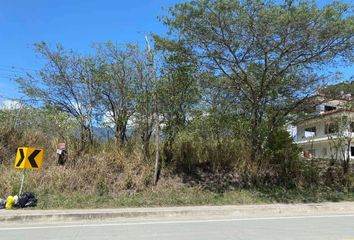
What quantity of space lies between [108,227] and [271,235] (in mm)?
3776

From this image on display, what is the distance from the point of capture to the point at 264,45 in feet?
49.9

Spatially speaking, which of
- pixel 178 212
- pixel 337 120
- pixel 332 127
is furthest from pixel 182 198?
pixel 332 127

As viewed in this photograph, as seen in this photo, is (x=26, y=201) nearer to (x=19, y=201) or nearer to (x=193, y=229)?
(x=19, y=201)

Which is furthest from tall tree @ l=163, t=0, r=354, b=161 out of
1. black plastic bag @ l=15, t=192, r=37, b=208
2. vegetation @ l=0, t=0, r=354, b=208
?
black plastic bag @ l=15, t=192, r=37, b=208

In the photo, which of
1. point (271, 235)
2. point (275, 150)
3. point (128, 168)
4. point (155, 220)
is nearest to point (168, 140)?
point (128, 168)

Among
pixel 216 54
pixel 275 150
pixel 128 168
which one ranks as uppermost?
pixel 216 54

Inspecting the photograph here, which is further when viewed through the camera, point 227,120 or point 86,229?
point 227,120

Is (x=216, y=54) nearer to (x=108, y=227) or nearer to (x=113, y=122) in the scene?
(x=113, y=122)

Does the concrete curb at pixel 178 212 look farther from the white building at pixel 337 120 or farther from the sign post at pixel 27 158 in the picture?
the white building at pixel 337 120

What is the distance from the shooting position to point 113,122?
64.0 ft

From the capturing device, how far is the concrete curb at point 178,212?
11062 mm

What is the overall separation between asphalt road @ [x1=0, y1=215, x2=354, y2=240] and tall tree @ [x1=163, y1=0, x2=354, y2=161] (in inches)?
259

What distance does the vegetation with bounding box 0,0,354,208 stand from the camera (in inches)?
570

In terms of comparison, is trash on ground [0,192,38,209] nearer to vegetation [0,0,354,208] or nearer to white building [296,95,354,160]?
vegetation [0,0,354,208]
